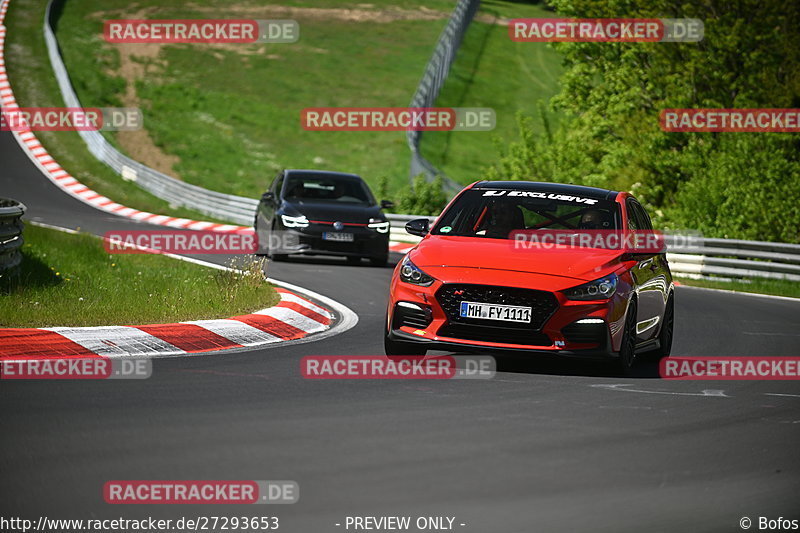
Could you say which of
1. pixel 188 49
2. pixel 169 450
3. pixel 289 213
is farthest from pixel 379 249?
pixel 188 49

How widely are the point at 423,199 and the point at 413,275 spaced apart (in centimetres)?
2592

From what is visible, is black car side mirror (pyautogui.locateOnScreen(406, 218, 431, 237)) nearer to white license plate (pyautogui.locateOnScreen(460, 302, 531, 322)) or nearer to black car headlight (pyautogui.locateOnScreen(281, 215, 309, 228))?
white license plate (pyautogui.locateOnScreen(460, 302, 531, 322))

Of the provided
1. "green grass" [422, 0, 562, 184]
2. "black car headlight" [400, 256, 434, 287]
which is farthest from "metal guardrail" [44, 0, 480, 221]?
"black car headlight" [400, 256, 434, 287]

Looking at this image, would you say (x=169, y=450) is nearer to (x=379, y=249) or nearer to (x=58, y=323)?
(x=58, y=323)

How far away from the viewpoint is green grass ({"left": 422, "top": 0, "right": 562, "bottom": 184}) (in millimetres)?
56938

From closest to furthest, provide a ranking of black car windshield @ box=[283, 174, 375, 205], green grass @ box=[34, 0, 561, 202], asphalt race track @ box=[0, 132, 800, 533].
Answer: asphalt race track @ box=[0, 132, 800, 533] < black car windshield @ box=[283, 174, 375, 205] < green grass @ box=[34, 0, 561, 202]

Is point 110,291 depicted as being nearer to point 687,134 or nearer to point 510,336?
point 510,336

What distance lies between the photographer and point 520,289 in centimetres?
1010

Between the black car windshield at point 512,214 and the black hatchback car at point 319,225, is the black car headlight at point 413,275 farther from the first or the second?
the black hatchback car at point 319,225

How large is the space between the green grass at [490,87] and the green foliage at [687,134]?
11079mm

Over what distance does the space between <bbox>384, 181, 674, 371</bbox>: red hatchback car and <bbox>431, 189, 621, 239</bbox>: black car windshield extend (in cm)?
1

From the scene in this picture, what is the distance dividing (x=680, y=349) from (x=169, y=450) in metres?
7.49

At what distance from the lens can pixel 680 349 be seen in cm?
1316

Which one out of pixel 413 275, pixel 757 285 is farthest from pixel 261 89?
pixel 413 275
